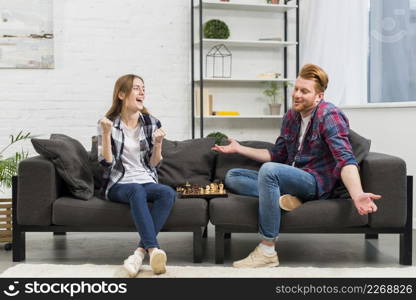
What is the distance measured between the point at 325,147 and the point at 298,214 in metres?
0.39

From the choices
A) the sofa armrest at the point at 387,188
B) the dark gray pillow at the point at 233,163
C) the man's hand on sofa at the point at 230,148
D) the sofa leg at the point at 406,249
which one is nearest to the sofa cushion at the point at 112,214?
the man's hand on sofa at the point at 230,148

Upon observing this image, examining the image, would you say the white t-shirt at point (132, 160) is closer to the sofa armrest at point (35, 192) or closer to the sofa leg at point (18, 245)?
the sofa armrest at point (35, 192)

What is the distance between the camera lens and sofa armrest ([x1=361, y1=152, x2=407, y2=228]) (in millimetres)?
3398

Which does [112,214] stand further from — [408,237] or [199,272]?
[408,237]

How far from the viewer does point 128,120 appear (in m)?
3.54

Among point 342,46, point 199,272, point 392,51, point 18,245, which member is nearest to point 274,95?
point 342,46

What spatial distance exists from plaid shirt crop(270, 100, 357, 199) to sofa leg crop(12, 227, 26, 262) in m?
1.57

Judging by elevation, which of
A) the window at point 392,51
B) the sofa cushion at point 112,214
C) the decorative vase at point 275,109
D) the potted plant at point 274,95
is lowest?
the sofa cushion at point 112,214

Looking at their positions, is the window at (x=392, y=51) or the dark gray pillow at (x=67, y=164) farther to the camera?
the window at (x=392, y=51)

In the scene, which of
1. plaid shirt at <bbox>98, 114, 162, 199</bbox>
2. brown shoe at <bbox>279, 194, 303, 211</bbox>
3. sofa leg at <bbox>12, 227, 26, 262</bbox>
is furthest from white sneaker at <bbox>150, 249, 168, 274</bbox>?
sofa leg at <bbox>12, 227, 26, 262</bbox>

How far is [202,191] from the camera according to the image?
3.52 m

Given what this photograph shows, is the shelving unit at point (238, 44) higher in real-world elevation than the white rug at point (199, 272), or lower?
higher

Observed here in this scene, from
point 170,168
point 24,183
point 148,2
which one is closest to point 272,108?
point 148,2

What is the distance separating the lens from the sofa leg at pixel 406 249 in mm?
3438
